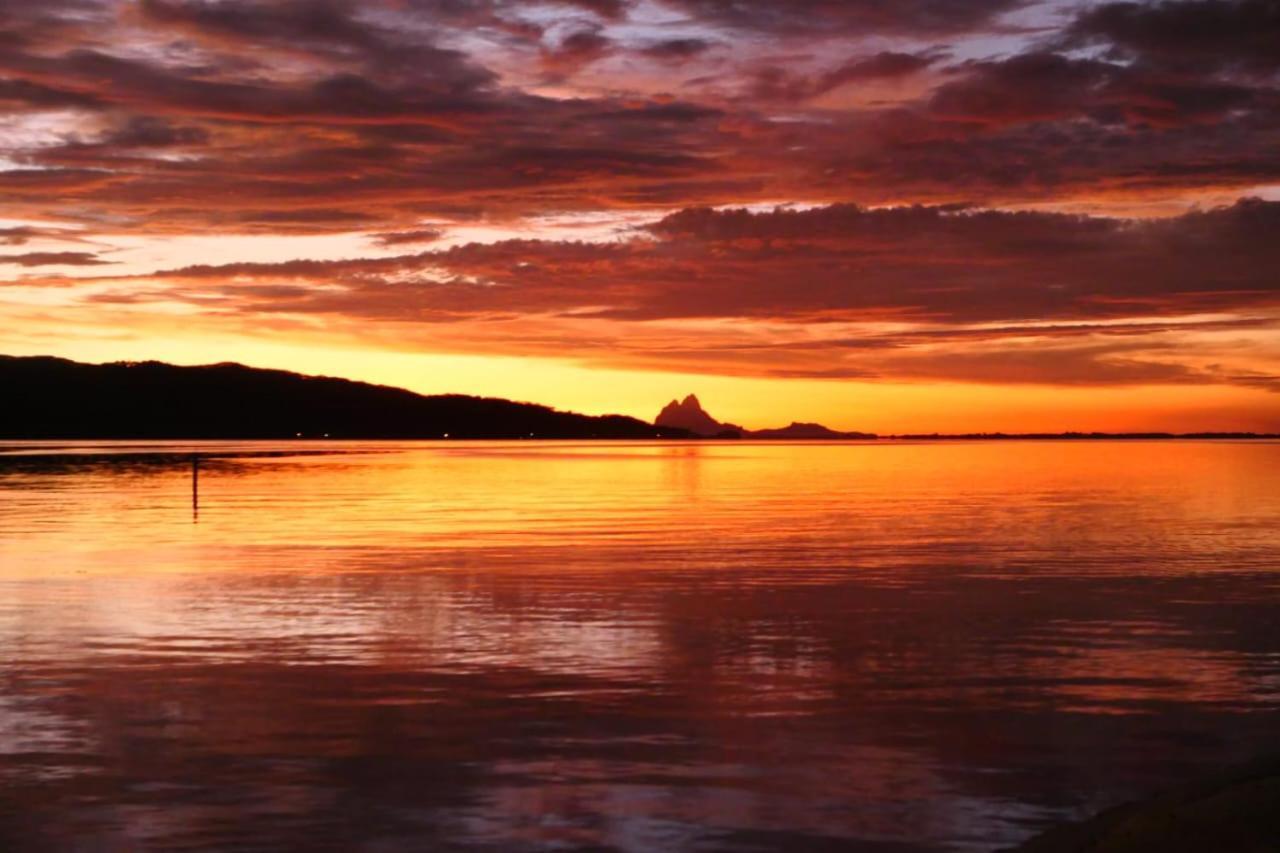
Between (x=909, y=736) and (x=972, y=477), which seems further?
(x=972, y=477)

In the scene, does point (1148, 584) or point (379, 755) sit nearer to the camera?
point (379, 755)

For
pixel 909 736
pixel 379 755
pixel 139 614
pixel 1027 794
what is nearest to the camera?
pixel 1027 794

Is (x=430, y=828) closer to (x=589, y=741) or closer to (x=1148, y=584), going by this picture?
(x=589, y=741)

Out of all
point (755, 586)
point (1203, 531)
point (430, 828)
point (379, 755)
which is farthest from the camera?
point (1203, 531)

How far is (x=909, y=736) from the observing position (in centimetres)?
1365

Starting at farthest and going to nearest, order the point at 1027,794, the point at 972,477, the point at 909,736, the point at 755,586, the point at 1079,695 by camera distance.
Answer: the point at 972,477
the point at 755,586
the point at 1079,695
the point at 909,736
the point at 1027,794

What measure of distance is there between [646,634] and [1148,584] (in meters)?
11.6

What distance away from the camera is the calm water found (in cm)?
1101

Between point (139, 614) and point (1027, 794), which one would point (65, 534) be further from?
point (1027, 794)

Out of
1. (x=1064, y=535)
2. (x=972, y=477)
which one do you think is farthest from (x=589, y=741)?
(x=972, y=477)

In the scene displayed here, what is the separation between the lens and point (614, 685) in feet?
53.4

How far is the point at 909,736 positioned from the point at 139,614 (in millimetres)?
13694

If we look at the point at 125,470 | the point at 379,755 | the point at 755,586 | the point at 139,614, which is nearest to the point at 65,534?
the point at 139,614

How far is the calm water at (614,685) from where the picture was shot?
1101 centimetres
